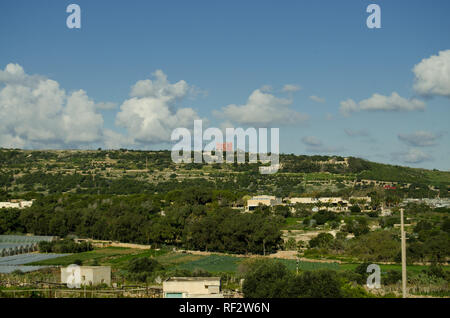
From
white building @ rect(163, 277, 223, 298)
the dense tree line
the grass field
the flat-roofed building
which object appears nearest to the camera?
white building @ rect(163, 277, 223, 298)

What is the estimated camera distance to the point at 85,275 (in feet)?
75.9

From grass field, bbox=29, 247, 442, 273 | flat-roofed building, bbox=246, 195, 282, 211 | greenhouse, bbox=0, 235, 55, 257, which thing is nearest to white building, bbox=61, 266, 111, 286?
grass field, bbox=29, 247, 442, 273

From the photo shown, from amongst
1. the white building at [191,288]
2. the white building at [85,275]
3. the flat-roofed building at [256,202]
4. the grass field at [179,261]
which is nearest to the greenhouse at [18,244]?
the grass field at [179,261]

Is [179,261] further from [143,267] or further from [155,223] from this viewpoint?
[155,223]

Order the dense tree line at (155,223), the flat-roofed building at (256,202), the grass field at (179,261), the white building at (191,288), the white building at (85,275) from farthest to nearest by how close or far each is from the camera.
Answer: the flat-roofed building at (256,202) < the dense tree line at (155,223) < the grass field at (179,261) < the white building at (85,275) < the white building at (191,288)

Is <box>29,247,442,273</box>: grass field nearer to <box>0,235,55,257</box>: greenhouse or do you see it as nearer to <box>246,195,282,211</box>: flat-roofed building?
<box>0,235,55,257</box>: greenhouse

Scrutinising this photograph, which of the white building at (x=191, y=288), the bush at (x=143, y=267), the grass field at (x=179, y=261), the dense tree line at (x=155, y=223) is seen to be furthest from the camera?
the dense tree line at (x=155, y=223)

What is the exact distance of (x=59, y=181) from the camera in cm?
8319

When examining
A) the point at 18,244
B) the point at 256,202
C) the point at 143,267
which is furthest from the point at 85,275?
the point at 256,202

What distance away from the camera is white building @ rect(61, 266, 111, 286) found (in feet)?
75.2

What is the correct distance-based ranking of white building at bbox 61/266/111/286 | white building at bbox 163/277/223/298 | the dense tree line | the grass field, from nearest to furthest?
1. white building at bbox 163/277/223/298
2. white building at bbox 61/266/111/286
3. the grass field
4. the dense tree line

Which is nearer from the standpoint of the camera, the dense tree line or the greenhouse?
the greenhouse

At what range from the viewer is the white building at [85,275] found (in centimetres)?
2292

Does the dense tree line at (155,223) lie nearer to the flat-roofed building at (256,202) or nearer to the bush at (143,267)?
the flat-roofed building at (256,202)
